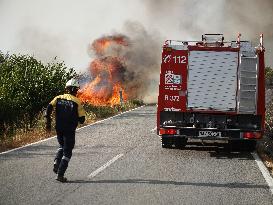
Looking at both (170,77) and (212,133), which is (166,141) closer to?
(212,133)

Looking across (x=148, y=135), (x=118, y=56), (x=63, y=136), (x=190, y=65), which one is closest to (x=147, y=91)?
(x=118, y=56)

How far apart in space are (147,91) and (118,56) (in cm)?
352

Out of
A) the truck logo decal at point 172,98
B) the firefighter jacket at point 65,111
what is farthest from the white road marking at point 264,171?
the firefighter jacket at point 65,111

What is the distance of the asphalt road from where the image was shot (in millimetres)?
6805

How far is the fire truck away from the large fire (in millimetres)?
17807

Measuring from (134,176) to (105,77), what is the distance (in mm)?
24931

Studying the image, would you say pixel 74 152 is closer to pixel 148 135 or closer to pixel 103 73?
pixel 148 135

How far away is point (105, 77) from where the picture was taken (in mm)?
33031

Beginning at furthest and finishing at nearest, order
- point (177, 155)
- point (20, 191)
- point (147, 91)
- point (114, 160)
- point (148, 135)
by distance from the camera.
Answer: point (147, 91)
point (148, 135)
point (177, 155)
point (114, 160)
point (20, 191)

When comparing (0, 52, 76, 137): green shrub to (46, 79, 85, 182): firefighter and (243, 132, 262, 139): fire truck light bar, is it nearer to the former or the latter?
(243, 132, 262, 139): fire truck light bar

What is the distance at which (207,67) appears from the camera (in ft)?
37.8

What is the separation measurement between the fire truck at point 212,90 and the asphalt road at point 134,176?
26.1 inches

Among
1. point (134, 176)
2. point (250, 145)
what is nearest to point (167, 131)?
point (250, 145)

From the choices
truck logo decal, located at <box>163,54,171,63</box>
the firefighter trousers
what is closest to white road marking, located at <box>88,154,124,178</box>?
the firefighter trousers
